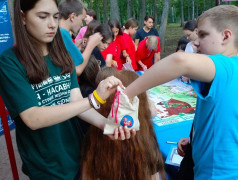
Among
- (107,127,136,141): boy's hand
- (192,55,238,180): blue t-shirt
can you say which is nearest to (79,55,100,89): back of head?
(107,127,136,141): boy's hand

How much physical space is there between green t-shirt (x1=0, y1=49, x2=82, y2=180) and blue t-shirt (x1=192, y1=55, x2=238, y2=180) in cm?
70

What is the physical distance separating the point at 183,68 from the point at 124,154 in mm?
689

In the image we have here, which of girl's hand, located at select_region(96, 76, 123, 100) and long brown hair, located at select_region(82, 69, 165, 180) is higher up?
girl's hand, located at select_region(96, 76, 123, 100)

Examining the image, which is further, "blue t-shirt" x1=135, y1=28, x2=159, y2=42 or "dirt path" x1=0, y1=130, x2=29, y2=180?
"blue t-shirt" x1=135, y1=28, x2=159, y2=42

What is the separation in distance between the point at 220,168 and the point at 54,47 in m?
1.03

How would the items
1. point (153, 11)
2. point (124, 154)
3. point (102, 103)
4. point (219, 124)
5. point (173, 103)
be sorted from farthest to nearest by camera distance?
point (153, 11)
point (173, 103)
point (124, 154)
point (102, 103)
point (219, 124)

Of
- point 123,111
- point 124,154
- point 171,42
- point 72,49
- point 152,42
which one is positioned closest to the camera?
point 123,111

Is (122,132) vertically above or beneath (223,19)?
beneath

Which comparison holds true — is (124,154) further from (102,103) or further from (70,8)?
(70,8)

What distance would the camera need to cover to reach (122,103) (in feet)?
3.45

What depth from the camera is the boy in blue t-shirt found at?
79 centimetres

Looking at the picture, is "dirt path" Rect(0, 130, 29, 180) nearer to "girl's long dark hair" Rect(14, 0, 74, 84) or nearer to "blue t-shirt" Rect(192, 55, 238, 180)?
"girl's long dark hair" Rect(14, 0, 74, 84)

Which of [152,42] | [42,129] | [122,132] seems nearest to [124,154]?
[122,132]

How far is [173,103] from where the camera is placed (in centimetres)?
251
